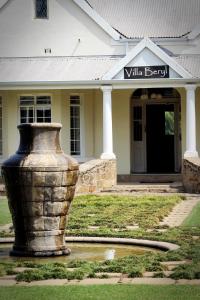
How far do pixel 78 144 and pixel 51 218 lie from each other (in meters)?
16.9

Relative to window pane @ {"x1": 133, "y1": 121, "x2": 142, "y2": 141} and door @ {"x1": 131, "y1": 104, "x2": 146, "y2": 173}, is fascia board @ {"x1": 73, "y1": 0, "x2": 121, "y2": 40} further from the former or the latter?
window pane @ {"x1": 133, "y1": 121, "x2": 142, "y2": 141}

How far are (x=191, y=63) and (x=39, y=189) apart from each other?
1623cm

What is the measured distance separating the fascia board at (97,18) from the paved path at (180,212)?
880 centimetres

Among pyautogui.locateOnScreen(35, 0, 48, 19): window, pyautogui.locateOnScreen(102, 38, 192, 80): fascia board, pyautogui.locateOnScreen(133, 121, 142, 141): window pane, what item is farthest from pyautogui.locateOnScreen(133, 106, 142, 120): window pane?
pyautogui.locateOnScreen(35, 0, 48, 19): window

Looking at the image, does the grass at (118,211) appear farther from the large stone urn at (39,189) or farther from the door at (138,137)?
the door at (138,137)

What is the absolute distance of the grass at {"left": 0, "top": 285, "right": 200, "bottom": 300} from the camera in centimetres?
838

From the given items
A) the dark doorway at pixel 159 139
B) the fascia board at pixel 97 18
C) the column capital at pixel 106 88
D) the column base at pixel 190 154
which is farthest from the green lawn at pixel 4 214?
the dark doorway at pixel 159 139

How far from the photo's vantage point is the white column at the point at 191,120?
84.8 ft

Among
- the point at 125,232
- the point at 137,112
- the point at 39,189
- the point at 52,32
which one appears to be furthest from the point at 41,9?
the point at 39,189

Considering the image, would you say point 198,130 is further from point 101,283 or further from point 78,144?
point 101,283

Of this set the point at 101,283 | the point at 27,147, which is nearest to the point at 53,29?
the point at 27,147

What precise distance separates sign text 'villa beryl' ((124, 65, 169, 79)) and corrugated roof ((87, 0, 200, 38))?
331 centimetres

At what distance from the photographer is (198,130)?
27.7 meters

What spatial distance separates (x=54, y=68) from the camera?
27.6 meters
